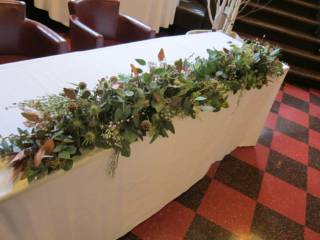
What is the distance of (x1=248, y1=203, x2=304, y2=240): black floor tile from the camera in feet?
5.06

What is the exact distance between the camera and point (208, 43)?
183 cm

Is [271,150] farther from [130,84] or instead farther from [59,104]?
[59,104]

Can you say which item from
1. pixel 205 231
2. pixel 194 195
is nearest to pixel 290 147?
pixel 194 195

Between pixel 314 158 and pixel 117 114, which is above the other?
pixel 117 114

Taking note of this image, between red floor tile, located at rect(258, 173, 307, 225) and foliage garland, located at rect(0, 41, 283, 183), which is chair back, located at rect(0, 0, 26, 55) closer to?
foliage garland, located at rect(0, 41, 283, 183)

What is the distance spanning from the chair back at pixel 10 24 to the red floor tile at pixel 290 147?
2352 mm

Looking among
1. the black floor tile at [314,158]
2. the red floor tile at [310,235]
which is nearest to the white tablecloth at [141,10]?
the black floor tile at [314,158]

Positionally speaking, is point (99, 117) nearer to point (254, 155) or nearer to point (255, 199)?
point (255, 199)

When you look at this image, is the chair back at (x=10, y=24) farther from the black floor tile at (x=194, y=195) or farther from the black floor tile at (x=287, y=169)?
the black floor tile at (x=287, y=169)

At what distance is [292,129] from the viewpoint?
2.64 m

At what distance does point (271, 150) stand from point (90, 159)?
1.99 m

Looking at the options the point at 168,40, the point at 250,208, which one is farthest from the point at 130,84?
the point at 250,208

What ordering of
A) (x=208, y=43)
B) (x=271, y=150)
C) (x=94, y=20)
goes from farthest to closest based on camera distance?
(x=271, y=150), (x=94, y=20), (x=208, y=43)

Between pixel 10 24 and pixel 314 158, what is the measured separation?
9.16ft
